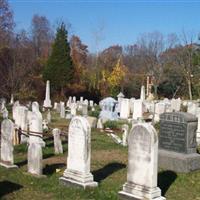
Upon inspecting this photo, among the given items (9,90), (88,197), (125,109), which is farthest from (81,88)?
(88,197)

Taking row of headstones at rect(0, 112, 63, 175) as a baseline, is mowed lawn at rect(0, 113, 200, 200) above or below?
below

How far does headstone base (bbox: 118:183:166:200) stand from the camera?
8008mm

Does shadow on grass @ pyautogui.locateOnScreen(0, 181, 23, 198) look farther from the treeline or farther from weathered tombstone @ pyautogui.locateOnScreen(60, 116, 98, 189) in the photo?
the treeline

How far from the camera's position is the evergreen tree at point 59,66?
42.6 meters

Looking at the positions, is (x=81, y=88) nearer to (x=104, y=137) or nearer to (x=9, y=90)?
(x=9, y=90)

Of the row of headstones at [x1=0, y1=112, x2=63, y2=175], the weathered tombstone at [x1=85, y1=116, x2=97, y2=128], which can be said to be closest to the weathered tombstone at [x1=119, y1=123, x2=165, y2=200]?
the row of headstones at [x1=0, y1=112, x2=63, y2=175]

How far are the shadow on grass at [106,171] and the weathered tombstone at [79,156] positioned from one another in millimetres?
875

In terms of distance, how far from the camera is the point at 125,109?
2970 cm

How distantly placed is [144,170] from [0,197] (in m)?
3.17

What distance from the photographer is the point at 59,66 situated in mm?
42531

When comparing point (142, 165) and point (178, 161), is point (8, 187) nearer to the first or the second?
point (142, 165)

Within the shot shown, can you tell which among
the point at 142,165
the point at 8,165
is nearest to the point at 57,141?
the point at 8,165

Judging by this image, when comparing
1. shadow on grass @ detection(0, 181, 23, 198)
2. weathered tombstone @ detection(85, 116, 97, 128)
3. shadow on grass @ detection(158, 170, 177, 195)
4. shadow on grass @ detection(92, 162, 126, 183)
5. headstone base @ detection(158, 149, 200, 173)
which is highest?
weathered tombstone @ detection(85, 116, 97, 128)

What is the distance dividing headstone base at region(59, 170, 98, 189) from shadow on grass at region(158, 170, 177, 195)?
1.67 metres
